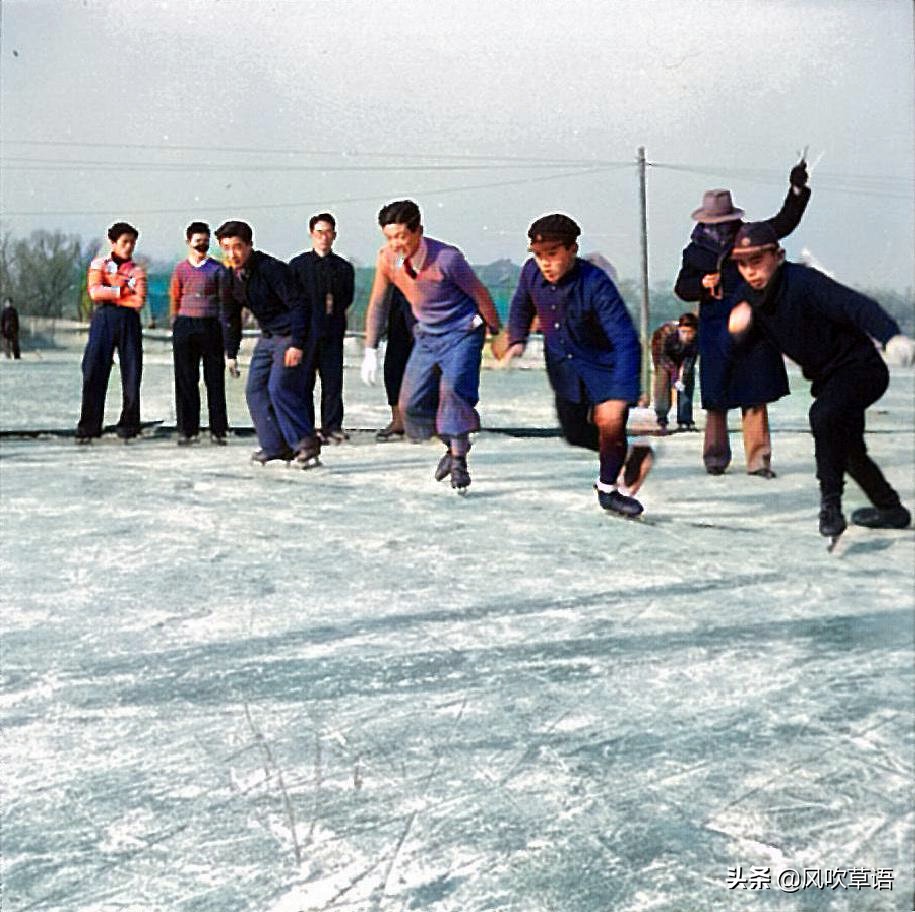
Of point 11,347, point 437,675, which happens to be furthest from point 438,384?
point 437,675

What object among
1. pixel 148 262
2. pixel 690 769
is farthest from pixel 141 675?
pixel 148 262

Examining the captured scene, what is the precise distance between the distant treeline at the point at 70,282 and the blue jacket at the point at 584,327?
42 mm

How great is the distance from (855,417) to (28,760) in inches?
83.1

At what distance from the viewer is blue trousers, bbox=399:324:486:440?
0.87 m

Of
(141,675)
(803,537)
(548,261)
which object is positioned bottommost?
(141,675)

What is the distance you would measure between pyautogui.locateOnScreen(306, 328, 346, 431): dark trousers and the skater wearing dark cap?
0.58 feet

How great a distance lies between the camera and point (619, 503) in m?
1.02

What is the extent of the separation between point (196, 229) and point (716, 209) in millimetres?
408

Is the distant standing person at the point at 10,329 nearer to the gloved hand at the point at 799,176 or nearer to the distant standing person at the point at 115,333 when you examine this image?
the distant standing person at the point at 115,333

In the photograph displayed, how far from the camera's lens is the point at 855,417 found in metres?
0.85

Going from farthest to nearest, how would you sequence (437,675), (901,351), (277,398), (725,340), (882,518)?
(437,675), (277,398), (882,518), (725,340), (901,351)

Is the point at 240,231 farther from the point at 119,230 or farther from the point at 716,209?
the point at 716,209

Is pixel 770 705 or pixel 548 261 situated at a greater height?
pixel 548 261

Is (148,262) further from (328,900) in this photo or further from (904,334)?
(328,900)
